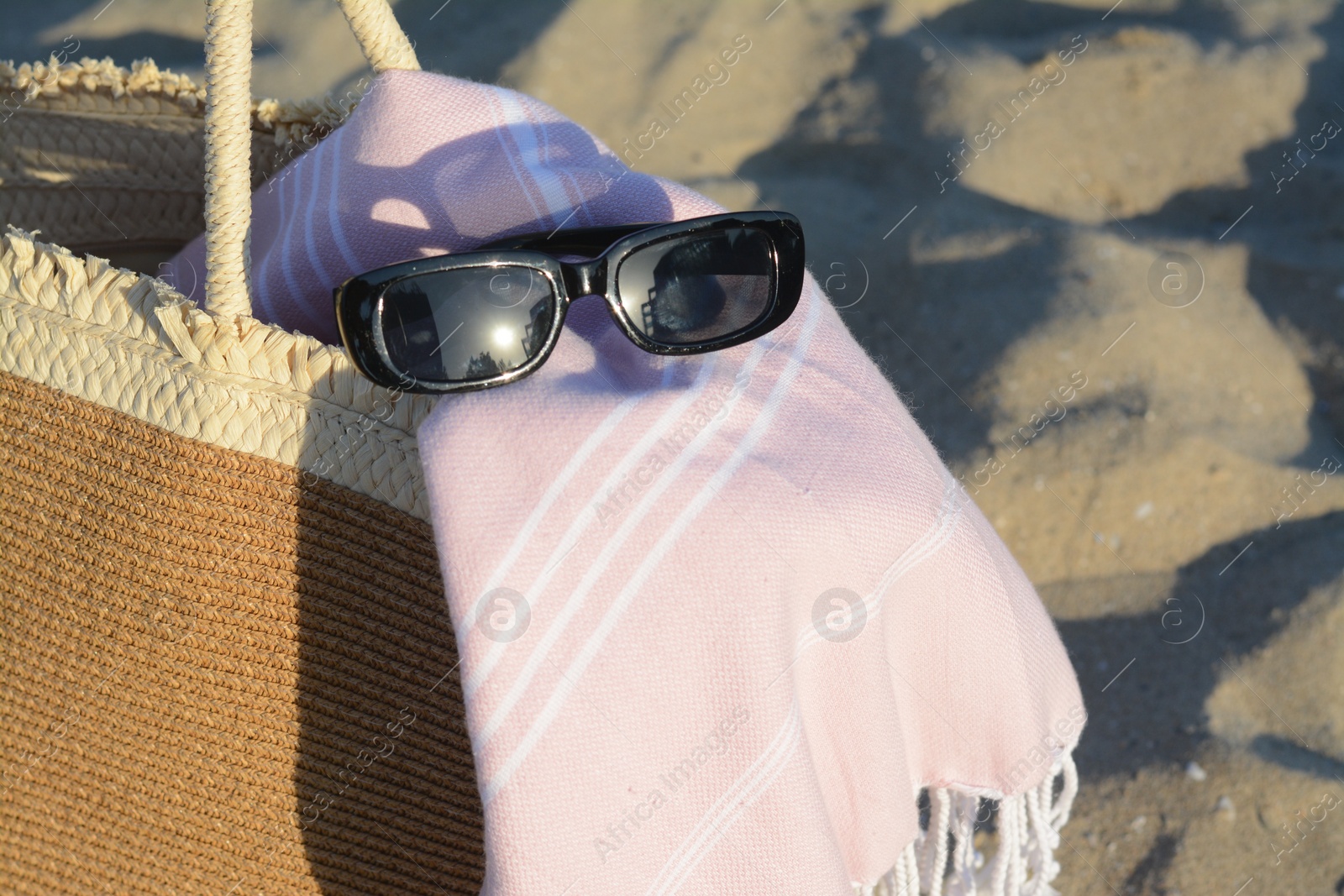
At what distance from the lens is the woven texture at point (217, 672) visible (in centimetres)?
72

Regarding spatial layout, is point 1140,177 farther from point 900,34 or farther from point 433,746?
point 433,746

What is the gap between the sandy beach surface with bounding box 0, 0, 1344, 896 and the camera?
1432 millimetres

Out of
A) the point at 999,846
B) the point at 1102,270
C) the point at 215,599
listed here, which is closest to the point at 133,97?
the point at 215,599

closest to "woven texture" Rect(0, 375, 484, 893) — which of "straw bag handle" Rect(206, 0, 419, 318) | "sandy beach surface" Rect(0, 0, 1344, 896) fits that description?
"straw bag handle" Rect(206, 0, 419, 318)

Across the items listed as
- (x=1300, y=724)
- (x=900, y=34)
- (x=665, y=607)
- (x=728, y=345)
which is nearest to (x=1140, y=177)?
(x=900, y=34)

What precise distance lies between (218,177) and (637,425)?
38 cm

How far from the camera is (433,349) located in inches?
26.4

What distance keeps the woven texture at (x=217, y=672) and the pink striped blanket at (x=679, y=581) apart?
146 millimetres

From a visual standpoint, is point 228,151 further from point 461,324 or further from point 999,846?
point 999,846

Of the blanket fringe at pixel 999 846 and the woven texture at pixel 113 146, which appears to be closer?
the blanket fringe at pixel 999 846

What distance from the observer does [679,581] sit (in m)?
0.65

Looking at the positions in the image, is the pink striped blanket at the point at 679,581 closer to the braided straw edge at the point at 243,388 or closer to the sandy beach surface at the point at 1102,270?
the braided straw edge at the point at 243,388

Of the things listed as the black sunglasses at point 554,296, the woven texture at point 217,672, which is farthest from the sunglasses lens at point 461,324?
the woven texture at point 217,672

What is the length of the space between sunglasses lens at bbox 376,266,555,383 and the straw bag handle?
0.14m
